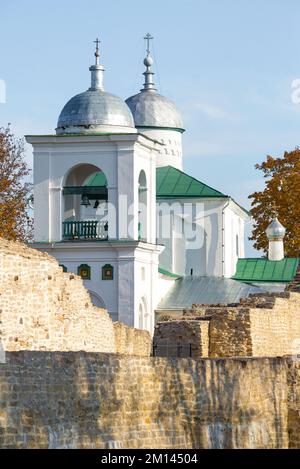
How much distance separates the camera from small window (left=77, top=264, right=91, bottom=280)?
5166 cm

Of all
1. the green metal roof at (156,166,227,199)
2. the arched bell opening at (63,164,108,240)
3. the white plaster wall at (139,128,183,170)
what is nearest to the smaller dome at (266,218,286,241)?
the green metal roof at (156,166,227,199)

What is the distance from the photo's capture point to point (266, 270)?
5878 centimetres

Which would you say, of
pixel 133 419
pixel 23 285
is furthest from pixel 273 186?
pixel 133 419

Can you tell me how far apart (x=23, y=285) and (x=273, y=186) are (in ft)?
136

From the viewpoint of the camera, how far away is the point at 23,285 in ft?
58.7

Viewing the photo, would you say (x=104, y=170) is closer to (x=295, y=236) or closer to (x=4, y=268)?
(x=295, y=236)

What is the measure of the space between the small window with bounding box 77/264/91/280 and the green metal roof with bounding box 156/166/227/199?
7.64 metres

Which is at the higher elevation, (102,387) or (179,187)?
(179,187)

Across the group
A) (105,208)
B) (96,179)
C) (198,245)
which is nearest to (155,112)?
(198,245)

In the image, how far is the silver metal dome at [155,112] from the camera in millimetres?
62906

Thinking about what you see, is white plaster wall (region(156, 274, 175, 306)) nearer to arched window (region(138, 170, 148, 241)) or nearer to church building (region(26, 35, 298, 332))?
church building (region(26, 35, 298, 332))

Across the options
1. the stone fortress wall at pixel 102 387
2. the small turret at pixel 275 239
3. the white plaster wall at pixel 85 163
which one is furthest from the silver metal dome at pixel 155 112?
the stone fortress wall at pixel 102 387

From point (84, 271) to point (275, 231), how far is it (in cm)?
730

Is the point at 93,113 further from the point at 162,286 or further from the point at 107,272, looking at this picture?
the point at 162,286
